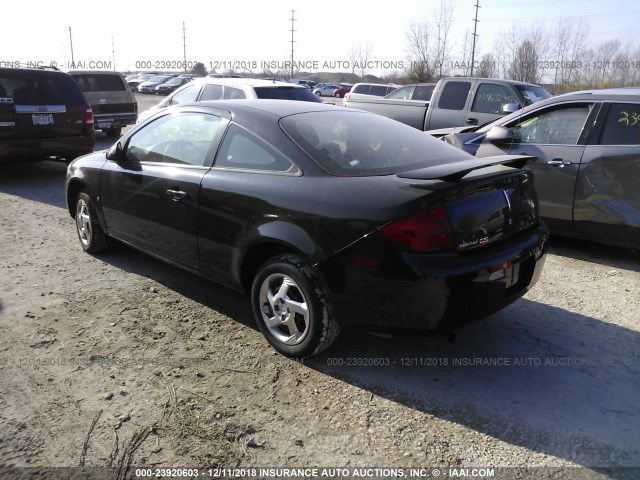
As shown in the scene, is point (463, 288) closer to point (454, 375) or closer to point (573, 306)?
point (454, 375)

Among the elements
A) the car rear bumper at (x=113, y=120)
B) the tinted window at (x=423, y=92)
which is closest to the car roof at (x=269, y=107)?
the tinted window at (x=423, y=92)

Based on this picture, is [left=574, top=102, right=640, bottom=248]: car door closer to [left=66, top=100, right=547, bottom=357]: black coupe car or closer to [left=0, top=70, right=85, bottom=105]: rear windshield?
[left=66, top=100, right=547, bottom=357]: black coupe car

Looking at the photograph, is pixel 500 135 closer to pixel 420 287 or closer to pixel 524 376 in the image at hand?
pixel 524 376

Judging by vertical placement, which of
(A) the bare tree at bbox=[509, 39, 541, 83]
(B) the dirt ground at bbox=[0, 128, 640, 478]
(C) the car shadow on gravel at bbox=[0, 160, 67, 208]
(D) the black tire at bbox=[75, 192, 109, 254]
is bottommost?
(B) the dirt ground at bbox=[0, 128, 640, 478]

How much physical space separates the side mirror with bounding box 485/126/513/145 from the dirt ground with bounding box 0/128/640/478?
170cm

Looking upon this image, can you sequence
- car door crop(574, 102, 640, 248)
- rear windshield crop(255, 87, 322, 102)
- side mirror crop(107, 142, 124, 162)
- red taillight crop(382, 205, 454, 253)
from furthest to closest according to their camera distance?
1. rear windshield crop(255, 87, 322, 102)
2. car door crop(574, 102, 640, 248)
3. side mirror crop(107, 142, 124, 162)
4. red taillight crop(382, 205, 454, 253)

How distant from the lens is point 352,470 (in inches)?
98.6

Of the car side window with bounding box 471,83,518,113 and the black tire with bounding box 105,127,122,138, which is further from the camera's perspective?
the black tire with bounding box 105,127,122,138

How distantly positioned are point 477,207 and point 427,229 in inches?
15.7

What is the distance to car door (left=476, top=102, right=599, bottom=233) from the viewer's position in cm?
538

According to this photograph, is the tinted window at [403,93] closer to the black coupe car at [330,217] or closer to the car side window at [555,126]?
the car side window at [555,126]

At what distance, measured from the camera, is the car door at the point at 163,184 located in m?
3.96

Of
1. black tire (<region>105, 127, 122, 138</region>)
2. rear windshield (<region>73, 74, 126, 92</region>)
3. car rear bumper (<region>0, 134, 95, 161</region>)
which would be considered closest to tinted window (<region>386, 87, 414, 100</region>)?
rear windshield (<region>73, 74, 126, 92</region>)

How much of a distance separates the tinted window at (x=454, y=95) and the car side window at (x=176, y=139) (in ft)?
22.9
